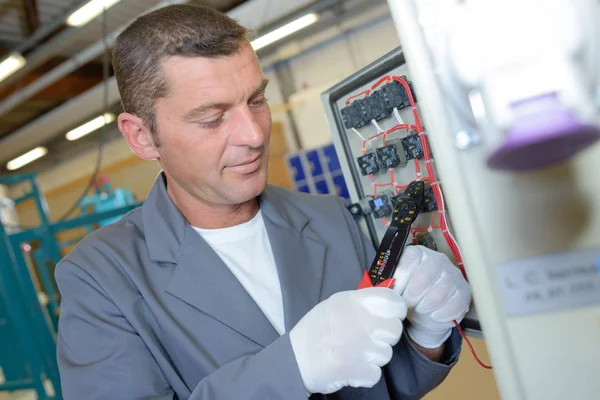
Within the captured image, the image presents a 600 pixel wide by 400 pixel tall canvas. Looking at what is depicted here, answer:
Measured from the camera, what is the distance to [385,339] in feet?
2.40

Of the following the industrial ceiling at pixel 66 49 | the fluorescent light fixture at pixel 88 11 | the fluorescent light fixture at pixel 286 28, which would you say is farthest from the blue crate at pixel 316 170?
the fluorescent light fixture at pixel 88 11

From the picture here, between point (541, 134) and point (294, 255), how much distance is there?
2.58 feet

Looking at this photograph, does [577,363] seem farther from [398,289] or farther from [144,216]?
[144,216]

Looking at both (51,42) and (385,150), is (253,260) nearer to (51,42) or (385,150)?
(385,150)

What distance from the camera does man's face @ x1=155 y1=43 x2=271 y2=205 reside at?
91cm

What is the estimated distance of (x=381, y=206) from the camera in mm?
996

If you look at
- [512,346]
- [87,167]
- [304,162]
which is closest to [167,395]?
[512,346]

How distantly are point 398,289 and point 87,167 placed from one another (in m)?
9.25

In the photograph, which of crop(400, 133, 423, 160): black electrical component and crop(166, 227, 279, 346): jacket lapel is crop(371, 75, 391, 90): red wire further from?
crop(166, 227, 279, 346): jacket lapel

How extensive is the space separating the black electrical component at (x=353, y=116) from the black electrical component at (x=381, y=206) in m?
0.15

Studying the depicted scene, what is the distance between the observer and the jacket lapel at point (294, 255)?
0.98 meters

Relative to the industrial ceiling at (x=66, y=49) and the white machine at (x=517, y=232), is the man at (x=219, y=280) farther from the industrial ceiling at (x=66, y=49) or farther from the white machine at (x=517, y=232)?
the industrial ceiling at (x=66, y=49)

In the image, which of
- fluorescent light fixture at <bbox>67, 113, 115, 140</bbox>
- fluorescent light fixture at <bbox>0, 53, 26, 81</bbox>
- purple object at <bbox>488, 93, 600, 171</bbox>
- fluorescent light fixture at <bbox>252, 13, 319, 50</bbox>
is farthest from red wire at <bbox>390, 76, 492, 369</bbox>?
fluorescent light fixture at <bbox>67, 113, 115, 140</bbox>

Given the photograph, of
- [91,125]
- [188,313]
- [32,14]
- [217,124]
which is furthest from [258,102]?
[91,125]
